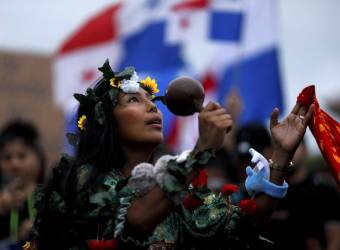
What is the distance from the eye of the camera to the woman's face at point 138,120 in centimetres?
382

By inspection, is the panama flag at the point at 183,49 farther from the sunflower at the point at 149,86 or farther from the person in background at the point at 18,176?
the sunflower at the point at 149,86

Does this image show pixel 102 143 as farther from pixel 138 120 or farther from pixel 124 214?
pixel 124 214

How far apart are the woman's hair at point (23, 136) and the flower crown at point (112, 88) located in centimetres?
220

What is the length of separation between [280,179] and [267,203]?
12 cm

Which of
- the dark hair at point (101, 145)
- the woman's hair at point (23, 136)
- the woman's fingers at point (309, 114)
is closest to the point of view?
the woman's fingers at point (309, 114)

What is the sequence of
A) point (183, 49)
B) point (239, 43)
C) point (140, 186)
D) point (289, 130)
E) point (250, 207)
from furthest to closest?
point (183, 49)
point (239, 43)
point (289, 130)
point (250, 207)
point (140, 186)

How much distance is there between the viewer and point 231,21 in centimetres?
900

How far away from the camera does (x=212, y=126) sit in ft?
10.4

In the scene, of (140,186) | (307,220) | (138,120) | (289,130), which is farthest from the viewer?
(307,220)

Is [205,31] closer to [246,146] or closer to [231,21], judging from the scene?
[231,21]

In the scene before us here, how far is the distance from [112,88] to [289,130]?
0.87 metres

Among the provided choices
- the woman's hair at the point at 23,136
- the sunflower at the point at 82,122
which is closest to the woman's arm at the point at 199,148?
the sunflower at the point at 82,122

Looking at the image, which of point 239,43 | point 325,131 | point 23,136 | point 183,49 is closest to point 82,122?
point 325,131

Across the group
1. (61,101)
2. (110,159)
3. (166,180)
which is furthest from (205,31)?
(166,180)
